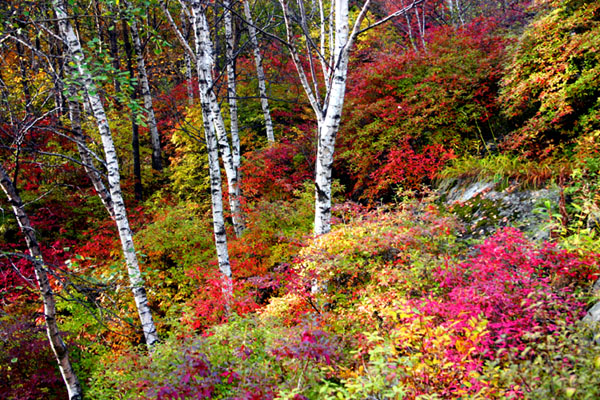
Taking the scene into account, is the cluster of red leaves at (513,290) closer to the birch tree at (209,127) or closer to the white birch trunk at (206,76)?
the birch tree at (209,127)

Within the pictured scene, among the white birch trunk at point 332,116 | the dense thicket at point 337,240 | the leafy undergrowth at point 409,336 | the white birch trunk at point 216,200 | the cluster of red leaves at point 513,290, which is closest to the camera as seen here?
the leafy undergrowth at point 409,336

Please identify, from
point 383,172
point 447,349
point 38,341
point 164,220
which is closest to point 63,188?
point 164,220

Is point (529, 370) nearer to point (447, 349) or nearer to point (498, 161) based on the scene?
point (447, 349)

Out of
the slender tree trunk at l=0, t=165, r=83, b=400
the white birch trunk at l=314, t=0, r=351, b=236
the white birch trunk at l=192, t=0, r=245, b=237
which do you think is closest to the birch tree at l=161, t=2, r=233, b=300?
the white birch trunk at l=192, t=0, r=245, b=237

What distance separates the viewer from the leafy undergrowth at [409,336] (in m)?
2.26

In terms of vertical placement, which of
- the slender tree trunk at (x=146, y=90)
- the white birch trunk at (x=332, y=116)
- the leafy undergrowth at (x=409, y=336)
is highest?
the slender tree trunk at (x=146, y=90)

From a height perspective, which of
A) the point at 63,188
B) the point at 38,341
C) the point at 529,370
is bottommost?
the point at 38,341

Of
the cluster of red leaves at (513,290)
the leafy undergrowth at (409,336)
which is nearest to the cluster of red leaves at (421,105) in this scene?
the leafy undergrowth at (409,336)

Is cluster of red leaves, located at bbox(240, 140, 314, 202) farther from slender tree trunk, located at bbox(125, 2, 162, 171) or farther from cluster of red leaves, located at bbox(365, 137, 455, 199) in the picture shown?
slender tree trunk, located at bbox(125, 2, 162, 171)

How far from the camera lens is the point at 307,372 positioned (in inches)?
112

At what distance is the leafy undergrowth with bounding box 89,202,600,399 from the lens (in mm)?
2264

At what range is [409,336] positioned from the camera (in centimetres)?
272

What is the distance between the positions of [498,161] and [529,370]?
15.5 ft

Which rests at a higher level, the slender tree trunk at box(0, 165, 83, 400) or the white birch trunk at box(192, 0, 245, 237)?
the white birch trunk at box(192, 0, 245, 237)
